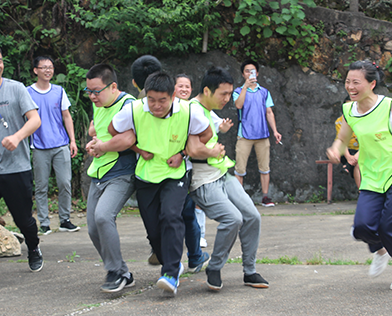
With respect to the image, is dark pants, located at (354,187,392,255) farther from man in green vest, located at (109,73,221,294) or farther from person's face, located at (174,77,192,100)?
person's face, located at (174,77,192,100)

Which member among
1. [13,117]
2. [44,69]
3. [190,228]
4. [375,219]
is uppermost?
[44,69]

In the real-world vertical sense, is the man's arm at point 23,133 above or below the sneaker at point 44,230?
above

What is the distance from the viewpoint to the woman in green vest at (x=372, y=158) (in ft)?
10.4

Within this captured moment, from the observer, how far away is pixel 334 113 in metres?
7.85

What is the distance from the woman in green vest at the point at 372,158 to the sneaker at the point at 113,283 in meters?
1.74

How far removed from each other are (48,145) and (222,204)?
3434mm

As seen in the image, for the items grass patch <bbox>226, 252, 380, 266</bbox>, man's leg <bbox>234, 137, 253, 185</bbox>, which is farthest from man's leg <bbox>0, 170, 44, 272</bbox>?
man's leg <bbox>234, 137, 253, 185</bbox>

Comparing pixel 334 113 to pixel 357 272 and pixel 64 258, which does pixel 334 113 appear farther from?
pixel 64 258

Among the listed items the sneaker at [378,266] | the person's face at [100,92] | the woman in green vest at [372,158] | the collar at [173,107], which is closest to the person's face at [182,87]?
the person's face at [100,92]

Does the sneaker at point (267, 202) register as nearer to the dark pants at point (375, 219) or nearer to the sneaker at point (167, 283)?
the dark pants at point (375, 219)

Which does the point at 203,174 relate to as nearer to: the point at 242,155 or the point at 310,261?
the point at 310,261

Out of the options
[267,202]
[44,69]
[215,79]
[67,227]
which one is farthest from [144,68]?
[267,202]

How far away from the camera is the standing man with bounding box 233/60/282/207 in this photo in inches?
284

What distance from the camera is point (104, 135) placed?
11.1 ft
